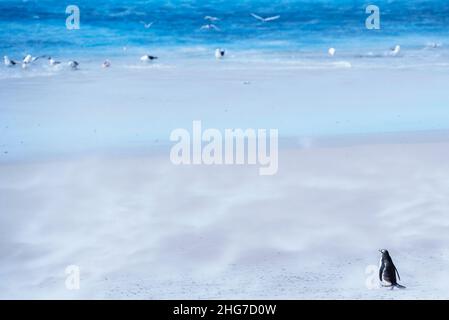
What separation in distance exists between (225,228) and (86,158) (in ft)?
2.27

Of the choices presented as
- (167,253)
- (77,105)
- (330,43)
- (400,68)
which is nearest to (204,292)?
(167,253)

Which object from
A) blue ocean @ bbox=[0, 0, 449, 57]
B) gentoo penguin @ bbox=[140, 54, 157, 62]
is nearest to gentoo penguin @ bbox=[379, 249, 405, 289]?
blue ocean @ bbox=[0, 0, 449, 57]

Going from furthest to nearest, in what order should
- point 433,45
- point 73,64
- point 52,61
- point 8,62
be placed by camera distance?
point 433,45 → point 52,61 → point 73,64 → point 8,62

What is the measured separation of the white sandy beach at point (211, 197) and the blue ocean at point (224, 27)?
0.49m

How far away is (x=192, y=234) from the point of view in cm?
260

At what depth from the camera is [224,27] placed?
13.8 ft

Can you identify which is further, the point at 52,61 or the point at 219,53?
the point at 219,53

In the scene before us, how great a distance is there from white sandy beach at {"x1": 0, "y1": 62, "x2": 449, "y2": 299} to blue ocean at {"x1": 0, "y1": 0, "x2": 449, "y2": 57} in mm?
489

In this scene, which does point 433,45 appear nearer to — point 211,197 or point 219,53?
point 219,53

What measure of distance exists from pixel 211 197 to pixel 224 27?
1.71 meters

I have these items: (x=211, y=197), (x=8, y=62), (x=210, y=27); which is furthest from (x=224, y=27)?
(x=211, y=197)
